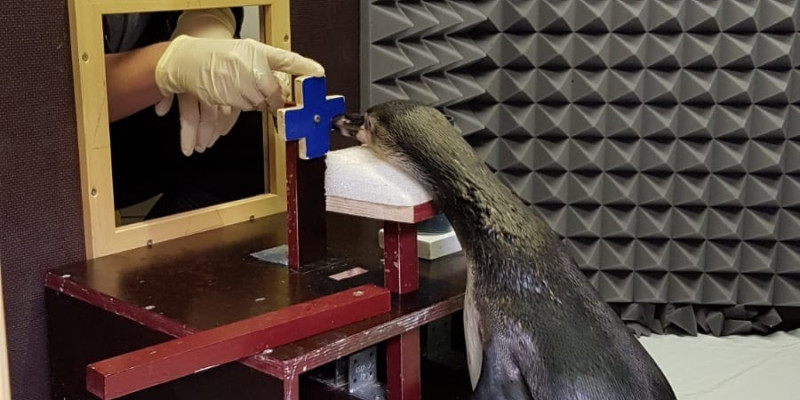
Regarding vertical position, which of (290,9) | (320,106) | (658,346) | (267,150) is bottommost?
(658,346)

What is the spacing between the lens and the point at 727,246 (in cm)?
194

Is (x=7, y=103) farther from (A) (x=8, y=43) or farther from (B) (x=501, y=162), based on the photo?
(B) (x=501, y=162)

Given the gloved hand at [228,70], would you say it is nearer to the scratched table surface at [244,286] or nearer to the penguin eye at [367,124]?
the penguin eye at [367,124]

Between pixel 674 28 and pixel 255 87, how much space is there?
981mm

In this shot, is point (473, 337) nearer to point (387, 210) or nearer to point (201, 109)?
point (387, 210)

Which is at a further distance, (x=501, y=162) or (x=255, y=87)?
(x=501, y=162)

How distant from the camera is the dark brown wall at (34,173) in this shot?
114 cm

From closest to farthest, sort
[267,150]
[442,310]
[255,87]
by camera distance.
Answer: [442,310]
[255,87]
[267,150]

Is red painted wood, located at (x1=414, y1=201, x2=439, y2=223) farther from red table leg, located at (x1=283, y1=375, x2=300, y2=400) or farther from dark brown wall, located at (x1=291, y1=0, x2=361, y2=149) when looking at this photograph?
dark brown wall, located at (x1=291, y1=0, x2=361, y2=149)

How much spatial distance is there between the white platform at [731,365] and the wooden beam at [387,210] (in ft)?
2.99

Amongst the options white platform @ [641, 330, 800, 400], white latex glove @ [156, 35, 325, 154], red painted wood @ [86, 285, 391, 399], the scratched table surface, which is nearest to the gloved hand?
white latex glove @ [156, 35, 325, 154]

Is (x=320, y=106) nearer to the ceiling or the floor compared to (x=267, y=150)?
nearer to the ceiling

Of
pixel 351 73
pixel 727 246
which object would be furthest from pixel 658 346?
pixel 351 73

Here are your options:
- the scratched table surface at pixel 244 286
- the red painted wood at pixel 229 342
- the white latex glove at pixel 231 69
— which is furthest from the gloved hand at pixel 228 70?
the red painted wood at pixel 229 342
